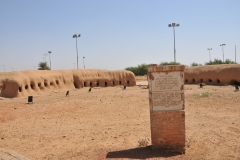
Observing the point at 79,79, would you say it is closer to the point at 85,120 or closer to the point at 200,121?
the point at 85,120

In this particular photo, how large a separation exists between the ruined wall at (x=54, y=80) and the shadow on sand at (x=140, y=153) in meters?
23.6

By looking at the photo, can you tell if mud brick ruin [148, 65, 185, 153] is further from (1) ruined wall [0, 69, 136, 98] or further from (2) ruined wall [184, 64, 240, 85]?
(2) ruined wall [184, 64, 240, 85]

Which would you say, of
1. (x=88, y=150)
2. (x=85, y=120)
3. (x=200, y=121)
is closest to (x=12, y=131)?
(x=85, y=120)

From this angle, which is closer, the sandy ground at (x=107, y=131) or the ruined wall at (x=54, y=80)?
the sandy ground at (x=107, y=131)

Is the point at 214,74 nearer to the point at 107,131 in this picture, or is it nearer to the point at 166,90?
the point at 107,131

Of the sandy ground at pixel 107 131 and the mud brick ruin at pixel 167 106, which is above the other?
the mud brick ruin at pixel 167 106

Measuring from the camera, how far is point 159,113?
718cm

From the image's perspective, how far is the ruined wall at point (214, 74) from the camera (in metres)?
31.8

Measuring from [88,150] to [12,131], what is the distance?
16.7ft

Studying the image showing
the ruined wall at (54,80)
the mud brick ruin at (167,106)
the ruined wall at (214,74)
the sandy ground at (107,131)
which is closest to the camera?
the mud brick ruin at (167,106)

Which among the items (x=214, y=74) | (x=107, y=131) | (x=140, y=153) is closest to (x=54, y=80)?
(x=214, y=74)

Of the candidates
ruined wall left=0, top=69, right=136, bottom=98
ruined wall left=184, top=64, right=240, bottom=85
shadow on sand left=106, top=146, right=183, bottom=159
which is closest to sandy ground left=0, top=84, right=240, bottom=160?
shadow on sand left=106, top=146, right=183, bottom=159

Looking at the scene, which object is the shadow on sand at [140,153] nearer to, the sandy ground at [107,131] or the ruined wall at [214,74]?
the sandy ground at [107,131]

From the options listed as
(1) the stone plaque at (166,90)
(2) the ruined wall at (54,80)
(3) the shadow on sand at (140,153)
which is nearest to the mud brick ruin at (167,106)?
(1) the stone plaque at (166,90)
